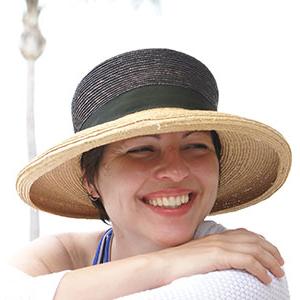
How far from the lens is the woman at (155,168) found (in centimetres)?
113

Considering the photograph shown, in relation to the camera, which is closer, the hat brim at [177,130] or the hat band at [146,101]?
the hat brim at [177,130]

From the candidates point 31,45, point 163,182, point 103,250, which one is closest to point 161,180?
point 163,182

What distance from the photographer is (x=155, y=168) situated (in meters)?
1.28

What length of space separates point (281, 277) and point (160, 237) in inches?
10.7

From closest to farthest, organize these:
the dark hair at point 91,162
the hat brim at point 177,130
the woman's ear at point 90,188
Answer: the hat brim at point 177,130
the dark hair at point 91,162
the woman's ear at point 90,188

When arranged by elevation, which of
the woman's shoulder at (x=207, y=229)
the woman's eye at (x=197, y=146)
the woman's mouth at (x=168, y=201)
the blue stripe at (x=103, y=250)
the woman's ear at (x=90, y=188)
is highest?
the woman's eye at (x=197, y=146)

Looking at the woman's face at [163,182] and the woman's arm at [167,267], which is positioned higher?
the woman's face at [163,182]

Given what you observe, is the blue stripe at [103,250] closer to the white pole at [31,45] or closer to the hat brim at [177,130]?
the hat brim at [177,130]

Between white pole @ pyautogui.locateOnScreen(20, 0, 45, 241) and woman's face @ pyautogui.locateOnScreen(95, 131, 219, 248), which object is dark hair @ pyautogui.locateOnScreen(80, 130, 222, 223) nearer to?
woman's face @ pyautogui.locateOnScreen(95, 131, 219, 248)

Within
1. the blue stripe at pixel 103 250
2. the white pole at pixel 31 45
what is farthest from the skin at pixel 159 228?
the white pole at pixel 31 45

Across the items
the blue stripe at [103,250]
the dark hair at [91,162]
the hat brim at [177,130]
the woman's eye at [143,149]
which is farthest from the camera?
the blue stripe at [103,250]

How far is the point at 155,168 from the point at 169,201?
8 cm

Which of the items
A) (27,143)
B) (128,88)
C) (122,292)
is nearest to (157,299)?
(122,292)

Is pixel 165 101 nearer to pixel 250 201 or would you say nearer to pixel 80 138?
pixel 80 138
